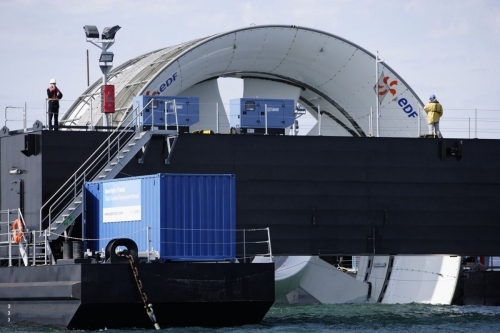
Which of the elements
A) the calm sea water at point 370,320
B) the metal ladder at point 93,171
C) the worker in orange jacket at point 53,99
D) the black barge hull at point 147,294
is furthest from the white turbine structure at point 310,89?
the black barge hull at point 147,294

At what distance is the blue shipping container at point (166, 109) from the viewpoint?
33.7 meters

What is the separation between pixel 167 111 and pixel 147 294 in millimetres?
8176

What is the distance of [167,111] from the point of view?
34219 millimetres

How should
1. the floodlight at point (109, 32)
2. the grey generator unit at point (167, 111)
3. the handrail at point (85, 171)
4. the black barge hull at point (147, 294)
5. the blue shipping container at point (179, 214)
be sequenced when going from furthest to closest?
1. the floodlight at point (109, 32)
2. the grey generator unit at point (167, 111)
3. the handrail at point (85, 171)
4. the blue shipping container at point (179, 214)
5. the black barge hull at point (147, 294)

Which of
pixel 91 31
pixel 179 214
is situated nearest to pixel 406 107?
pixel 91 31

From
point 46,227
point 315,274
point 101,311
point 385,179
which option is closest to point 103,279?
point 101,311

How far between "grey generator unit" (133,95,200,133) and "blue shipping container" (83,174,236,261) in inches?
164

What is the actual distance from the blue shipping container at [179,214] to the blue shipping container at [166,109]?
4219mm

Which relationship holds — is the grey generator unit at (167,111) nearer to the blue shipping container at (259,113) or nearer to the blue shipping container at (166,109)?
the blue shipping container at (166,109)

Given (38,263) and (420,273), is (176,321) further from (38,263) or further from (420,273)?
(420,273)

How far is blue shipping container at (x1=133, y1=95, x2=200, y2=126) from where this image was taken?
33719mm

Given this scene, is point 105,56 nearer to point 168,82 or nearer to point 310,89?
point 168,82

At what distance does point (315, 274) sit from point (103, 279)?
19156mm

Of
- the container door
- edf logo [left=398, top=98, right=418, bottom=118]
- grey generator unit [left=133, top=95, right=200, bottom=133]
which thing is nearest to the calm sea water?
grey generator unit [left=133, top=95, right=200, bottom=133]
